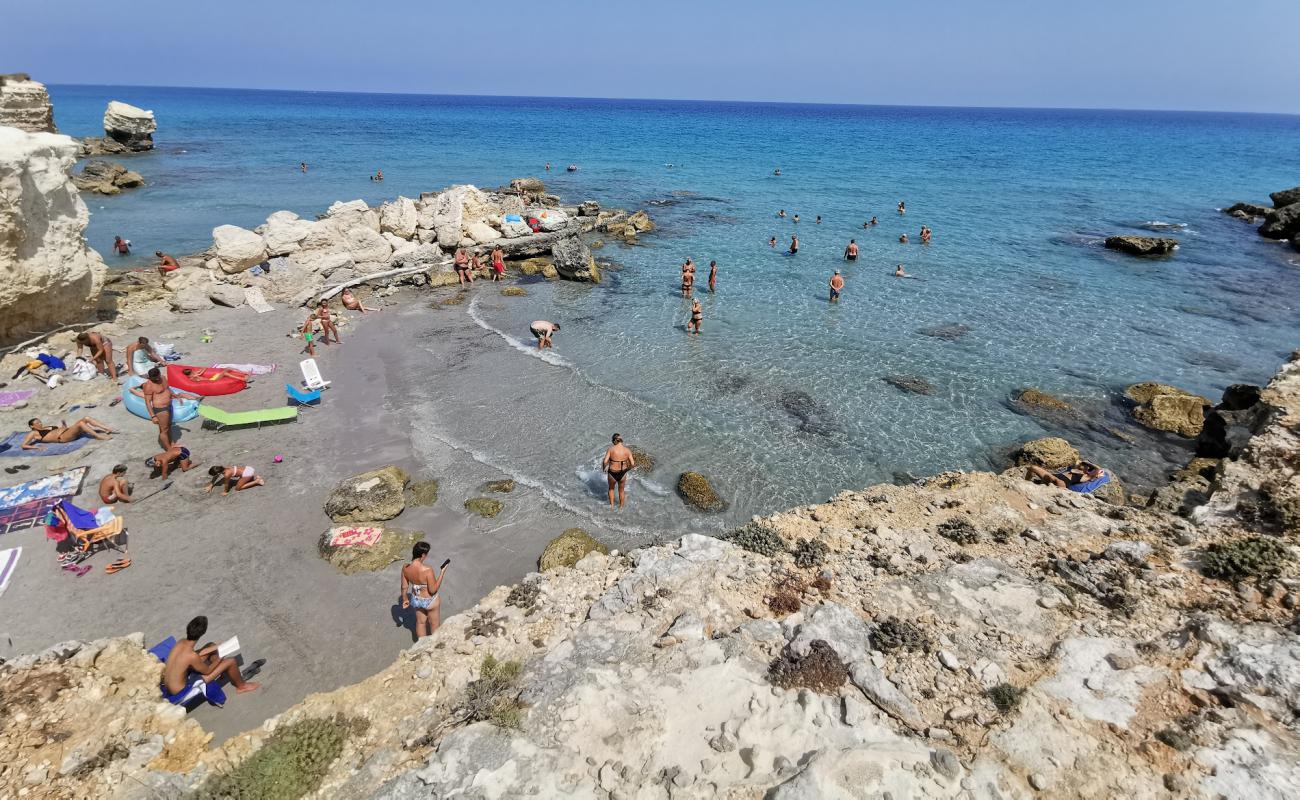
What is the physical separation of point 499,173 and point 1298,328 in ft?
181

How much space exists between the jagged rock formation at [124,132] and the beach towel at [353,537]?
77.3m

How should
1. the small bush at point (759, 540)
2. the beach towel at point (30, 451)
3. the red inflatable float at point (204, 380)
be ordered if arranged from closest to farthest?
the small bush at point (759, 540) → the beach towel at point (30, 451) → the red inflatable float at point (204, 380)

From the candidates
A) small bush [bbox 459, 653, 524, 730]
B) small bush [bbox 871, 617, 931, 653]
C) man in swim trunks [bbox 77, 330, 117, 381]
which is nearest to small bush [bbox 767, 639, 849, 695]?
small bush [bbox 871, 617, 931, 653]

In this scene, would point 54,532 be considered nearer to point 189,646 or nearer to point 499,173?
point 189,646

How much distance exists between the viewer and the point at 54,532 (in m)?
10.2

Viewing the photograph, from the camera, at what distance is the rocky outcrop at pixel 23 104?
36.8m

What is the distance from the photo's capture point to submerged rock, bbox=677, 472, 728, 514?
12.5 m

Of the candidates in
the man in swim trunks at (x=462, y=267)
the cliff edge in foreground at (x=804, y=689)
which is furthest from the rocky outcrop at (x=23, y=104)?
the cliff edge in foreground at (x=804, y=689)

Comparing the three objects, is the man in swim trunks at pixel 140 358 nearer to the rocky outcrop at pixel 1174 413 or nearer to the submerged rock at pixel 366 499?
the submerged rock at pixel 366 499

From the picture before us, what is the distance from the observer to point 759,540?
31.4ft

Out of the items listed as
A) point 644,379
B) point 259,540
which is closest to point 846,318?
point 644,379

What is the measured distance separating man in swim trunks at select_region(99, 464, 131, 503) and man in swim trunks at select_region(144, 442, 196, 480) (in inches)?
28.9

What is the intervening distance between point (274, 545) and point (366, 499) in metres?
1.68

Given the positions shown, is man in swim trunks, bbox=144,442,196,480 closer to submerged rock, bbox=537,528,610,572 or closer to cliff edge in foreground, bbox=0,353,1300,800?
cliff edge in foreground, bbox=0,353,1300,800
